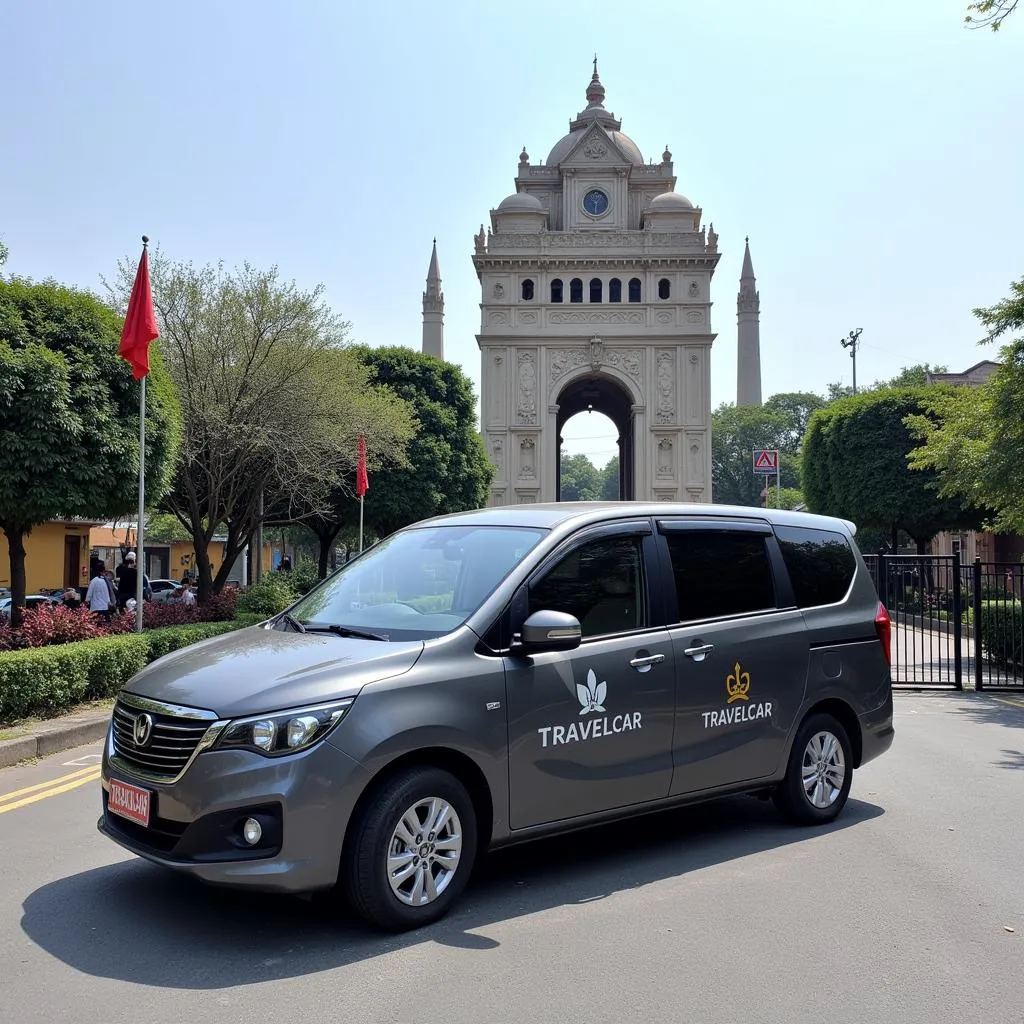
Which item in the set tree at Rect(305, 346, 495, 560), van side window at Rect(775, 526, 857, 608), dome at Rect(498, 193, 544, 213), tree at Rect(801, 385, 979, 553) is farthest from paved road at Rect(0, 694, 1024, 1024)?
dome at Rect(498, 193, 544, 213)

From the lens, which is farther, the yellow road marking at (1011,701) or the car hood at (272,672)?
the yellow road marking at (1011,701)

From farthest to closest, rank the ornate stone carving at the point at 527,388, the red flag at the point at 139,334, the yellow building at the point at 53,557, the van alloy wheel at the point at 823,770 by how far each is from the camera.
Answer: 1. the ornate stone carving at the point at 527,388
2. the yellow building at the point at 53,557
3. the red flag at the point at 139,334
4. the van alloy wheel at the point at 823,770

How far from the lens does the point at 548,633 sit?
184 inches

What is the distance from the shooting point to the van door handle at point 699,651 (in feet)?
18.2

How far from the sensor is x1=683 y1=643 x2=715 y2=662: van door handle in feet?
18.2

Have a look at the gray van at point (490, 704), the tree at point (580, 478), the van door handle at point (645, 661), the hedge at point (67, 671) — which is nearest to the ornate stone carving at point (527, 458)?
the hedge at point (67, 671)

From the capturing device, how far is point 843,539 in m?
7.11

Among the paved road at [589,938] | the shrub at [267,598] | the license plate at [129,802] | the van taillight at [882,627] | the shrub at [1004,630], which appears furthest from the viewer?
the shrub at [267,598]

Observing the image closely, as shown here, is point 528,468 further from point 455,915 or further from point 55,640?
point 455,915

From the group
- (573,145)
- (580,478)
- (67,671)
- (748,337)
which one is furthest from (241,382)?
(580,478)

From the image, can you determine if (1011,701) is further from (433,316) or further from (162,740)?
(433,316)

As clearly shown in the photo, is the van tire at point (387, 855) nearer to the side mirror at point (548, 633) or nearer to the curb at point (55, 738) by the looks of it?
the side mirror at point (548, 633)

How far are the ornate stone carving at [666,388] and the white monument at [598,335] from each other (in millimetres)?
65

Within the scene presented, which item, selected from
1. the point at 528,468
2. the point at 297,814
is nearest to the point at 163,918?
the point at 297,814
